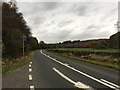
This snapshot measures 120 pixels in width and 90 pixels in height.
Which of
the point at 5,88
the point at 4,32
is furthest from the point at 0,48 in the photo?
the point at 5,88

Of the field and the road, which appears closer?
the road

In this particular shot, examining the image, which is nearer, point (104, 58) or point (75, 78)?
point (75, 78)

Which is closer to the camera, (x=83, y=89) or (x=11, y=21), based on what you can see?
(x=83, y=89)

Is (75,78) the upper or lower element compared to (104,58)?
lower

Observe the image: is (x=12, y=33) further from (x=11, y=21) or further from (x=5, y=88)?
(x=5, y=88)

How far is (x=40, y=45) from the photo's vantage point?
178125 millimetres

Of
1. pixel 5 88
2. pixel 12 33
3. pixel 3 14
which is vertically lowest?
pixel 5 88

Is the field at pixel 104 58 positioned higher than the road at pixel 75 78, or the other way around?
the field at pixel 104 58

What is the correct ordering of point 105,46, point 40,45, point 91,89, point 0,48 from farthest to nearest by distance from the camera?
1. point 40,45
2. point 105,46
3. point 0,48
4. point 91,89

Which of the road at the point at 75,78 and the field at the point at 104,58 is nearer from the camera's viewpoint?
the road at the point at 75,78

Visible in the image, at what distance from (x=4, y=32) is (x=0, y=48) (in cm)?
750

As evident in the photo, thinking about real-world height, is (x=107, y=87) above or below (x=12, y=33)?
below

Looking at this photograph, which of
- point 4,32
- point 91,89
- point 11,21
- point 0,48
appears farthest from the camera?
point 11,21

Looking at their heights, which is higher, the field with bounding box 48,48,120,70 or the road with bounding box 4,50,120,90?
the field with bounding box 48,48,120,70
